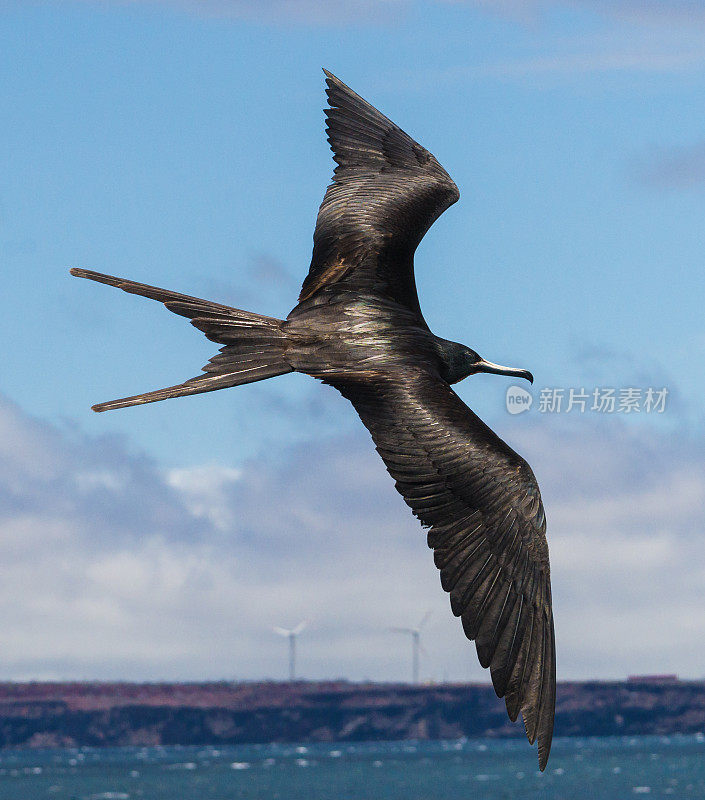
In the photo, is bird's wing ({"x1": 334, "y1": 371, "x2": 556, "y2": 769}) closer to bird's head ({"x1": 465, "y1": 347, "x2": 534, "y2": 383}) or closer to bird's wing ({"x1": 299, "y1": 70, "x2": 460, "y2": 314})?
bird's head ({"x1": 465, "y1": 347, "x2": 534, "y2": 383})

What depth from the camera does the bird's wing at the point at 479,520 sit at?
14.2 metres

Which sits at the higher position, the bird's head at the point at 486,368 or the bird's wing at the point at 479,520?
the bird's head at the point at 486,368

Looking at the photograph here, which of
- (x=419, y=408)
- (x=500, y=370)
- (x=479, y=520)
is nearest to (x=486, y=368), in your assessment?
(x=500, y=370)

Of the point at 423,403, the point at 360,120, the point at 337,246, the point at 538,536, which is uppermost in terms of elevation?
the point at 360,120

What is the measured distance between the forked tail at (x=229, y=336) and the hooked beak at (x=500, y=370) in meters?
2.49

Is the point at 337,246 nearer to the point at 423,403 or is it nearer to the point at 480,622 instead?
the point at 423,403

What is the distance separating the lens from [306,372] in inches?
632

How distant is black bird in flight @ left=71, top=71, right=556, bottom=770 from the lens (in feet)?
47.4

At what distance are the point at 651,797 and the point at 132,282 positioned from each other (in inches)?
7267

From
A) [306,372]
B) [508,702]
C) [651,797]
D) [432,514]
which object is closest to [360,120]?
[306,372]

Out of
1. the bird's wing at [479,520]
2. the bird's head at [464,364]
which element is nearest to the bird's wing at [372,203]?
the bird's head at [464,364]

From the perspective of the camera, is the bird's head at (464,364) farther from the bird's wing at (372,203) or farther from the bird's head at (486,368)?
the bird's wing at (372,203)

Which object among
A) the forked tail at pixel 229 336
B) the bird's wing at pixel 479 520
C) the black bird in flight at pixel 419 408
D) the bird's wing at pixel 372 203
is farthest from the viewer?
the bird's wing at pixel 372 203

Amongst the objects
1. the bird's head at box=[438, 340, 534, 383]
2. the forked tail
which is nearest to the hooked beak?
the bird's head at box=[438, 340, 534, 383]
